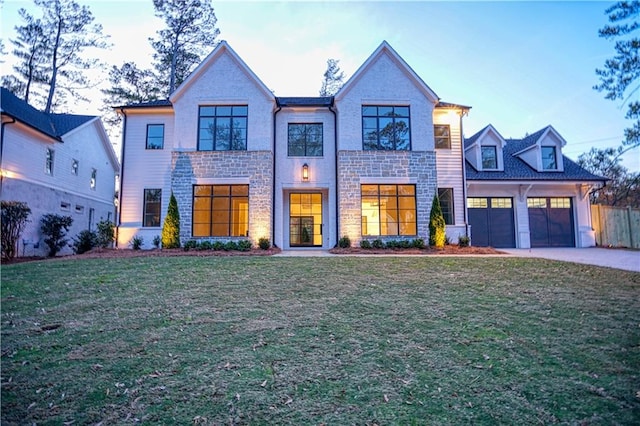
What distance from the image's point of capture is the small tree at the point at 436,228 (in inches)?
520

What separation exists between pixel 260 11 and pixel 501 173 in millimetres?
12949

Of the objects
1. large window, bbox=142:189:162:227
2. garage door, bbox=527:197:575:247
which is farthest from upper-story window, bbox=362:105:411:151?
large window, bbox=142:189:162:227

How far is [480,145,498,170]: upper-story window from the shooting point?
16531 mm

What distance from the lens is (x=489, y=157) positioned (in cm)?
1661

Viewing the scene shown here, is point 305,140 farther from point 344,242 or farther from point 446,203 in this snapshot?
point 446,203

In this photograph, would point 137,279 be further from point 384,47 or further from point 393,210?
point 384,47

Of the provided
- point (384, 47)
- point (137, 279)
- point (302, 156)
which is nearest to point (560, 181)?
point (384, 47)

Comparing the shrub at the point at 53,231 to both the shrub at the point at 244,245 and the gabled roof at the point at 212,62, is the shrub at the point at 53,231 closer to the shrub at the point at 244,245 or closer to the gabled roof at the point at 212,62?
the gabled roof at the point at 212,62

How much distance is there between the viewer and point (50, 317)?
511 cm

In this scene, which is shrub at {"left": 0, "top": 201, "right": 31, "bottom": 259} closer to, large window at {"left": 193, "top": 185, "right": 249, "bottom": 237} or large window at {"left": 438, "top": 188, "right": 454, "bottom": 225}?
large window at {"left": 193, "top": 185, "right": 249, "bottom": 237}

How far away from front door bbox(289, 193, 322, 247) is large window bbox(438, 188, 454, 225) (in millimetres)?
5483

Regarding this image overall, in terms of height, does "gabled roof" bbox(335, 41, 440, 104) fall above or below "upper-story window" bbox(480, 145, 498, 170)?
above

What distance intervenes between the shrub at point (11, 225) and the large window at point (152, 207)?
13.4 ft

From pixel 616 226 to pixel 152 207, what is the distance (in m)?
22.1
